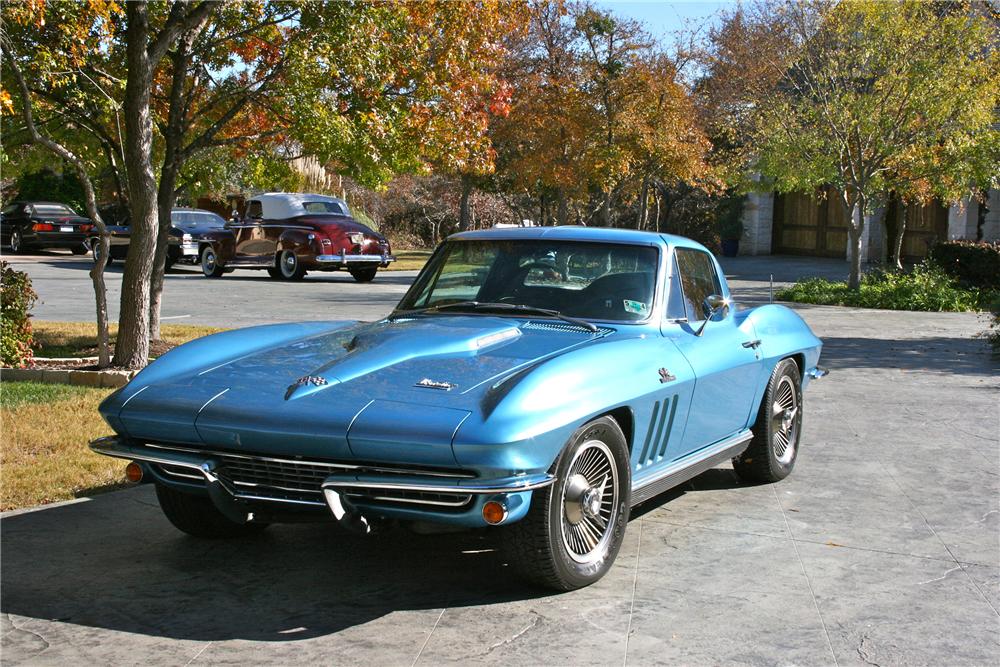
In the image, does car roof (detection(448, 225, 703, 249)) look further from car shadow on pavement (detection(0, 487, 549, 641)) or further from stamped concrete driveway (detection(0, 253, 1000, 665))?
car shadow on pavement (detection(0, 487, 549, 641))

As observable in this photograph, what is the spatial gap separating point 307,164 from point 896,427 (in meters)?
30.6

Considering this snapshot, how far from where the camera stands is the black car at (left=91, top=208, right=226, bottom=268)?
26266 mm

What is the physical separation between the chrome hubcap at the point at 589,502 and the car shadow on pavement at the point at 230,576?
27 cm

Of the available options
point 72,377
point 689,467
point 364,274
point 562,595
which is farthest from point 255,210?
point 562,595

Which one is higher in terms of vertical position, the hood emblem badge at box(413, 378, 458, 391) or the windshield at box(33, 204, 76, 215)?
the windshield at box(33, 204, 76, 215)

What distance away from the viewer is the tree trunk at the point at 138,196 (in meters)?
10.4

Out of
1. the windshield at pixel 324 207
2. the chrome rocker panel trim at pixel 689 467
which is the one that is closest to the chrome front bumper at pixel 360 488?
the chrome rocker panel trim at pixel 689 467

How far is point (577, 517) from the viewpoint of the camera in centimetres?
468

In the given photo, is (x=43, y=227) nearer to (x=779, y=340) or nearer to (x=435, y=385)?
(x=779, y=340)

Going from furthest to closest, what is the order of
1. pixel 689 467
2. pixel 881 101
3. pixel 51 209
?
1. pixel 51 209
2. pixel 881 101
3. pixel 689 467

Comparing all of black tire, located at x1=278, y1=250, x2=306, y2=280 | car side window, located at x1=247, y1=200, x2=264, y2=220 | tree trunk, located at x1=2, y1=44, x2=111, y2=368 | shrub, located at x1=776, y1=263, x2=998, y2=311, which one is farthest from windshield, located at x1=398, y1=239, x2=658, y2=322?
car side window, located at x1=247, y1=200, x2=264, y2=220

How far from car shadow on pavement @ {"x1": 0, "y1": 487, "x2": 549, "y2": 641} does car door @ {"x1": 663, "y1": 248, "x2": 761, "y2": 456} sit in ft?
4.46

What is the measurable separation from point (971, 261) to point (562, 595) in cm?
2005

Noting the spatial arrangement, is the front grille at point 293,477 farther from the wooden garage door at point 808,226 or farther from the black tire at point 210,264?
the wooden garage door at point 808,226
